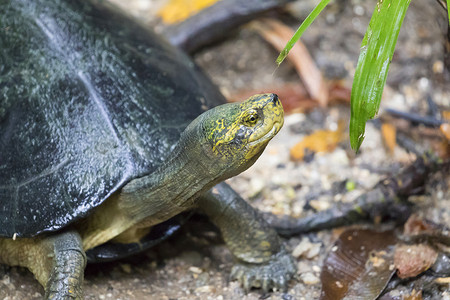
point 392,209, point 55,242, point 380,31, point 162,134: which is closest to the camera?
point 380,31

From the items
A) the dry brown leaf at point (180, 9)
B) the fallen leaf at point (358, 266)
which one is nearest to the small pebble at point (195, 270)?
the fallen leaf at point (358, 266)

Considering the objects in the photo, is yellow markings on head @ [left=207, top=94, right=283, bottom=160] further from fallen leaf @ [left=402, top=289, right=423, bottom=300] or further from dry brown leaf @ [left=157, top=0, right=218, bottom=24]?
dry brown leaf @ [left=157, top=0, right=218, bottom=24]

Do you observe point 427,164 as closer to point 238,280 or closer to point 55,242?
point 238,280

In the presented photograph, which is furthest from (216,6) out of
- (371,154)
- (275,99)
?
(275,99)

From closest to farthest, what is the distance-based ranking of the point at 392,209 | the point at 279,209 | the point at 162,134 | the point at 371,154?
the point at 162,134
the point at 392,209
the point at 279,209
the point at 371,154

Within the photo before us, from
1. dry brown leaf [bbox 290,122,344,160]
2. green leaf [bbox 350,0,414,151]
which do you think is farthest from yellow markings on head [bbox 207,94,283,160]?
dry brown leaf [bbox 290,122,344,160]
